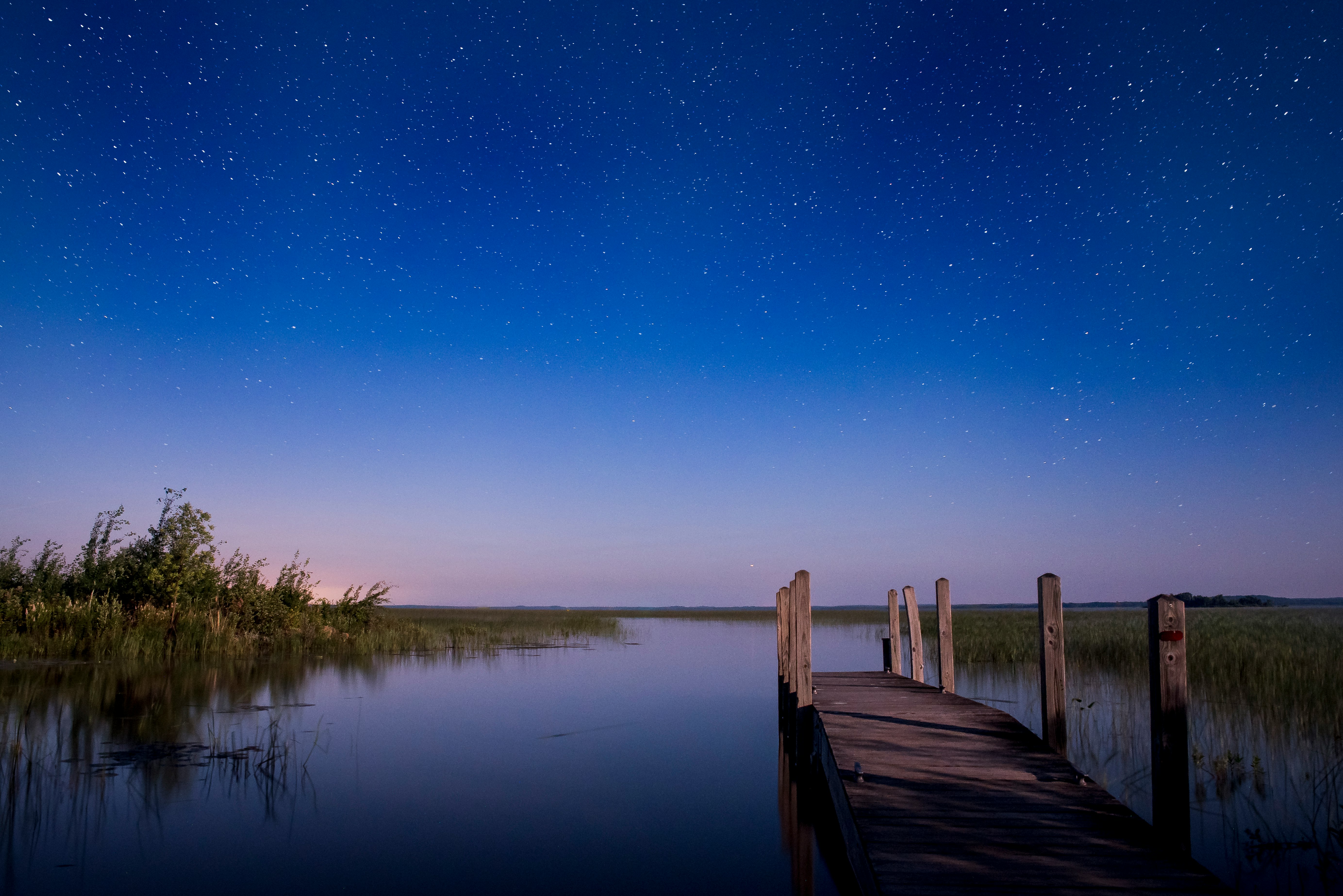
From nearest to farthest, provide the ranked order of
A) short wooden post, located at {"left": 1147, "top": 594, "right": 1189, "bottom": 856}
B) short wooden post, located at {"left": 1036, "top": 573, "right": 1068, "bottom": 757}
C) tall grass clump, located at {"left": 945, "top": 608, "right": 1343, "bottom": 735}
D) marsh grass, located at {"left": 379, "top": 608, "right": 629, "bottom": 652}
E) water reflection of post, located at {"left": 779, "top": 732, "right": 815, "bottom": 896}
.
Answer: short wooden post, located at {"left": 1147, "top": 594, "right": 1189, "bottom": 856} < water reflection of post, located at {"left": 779, "top": 732, "right": 815, "bottom": 896} < short wooden post, located at {"left": 1036, "top": 573, "right": 1068, "bottom": 757} < tall grass clump, located at {"left": 945, "top": 608, "right": 1343, "bottom": 735} < marsh grass, located at {"left": 379, "top": 608, "right": 629, "bottom": 652}

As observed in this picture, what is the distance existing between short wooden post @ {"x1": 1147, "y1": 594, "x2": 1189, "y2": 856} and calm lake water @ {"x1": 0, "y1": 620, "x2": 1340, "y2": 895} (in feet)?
7.47

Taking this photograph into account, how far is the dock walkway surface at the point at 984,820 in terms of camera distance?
5156mm

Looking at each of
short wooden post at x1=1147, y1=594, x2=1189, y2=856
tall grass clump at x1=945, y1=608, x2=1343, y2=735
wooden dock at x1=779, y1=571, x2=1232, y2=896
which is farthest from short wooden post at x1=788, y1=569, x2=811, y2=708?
short wooden post at x1=1147, y1=594, x2=1189, y2=856

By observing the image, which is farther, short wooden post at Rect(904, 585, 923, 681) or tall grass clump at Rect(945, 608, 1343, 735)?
short wooden post at Rect(904, 585, 923, 681)

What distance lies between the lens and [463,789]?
11234mm

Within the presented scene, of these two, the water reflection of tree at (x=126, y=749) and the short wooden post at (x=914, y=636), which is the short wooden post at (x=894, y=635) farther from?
the water reflection of tree at (x=126, y=749)

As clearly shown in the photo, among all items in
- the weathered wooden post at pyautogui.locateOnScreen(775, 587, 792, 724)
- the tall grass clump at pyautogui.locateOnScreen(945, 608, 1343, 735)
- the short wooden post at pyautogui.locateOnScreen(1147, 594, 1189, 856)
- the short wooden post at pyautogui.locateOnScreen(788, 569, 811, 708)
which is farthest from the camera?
the weathered wooden post at pyautogui.locateOnScreen(775, 587, 792, 724)

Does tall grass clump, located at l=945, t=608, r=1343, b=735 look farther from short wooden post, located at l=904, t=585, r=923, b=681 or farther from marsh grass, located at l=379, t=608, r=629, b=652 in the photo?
marsh grass, located at l=379, t=608, r=629, b=652

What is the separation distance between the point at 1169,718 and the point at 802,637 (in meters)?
5.95

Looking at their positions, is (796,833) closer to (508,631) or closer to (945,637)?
(945,637)

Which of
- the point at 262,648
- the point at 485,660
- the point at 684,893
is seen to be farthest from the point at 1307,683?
the point at 262,648

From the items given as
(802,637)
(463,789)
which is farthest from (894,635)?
(463,789)

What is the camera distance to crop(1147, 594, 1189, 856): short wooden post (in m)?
5.99

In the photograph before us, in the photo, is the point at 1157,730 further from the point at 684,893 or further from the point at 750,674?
the point at 750,674
